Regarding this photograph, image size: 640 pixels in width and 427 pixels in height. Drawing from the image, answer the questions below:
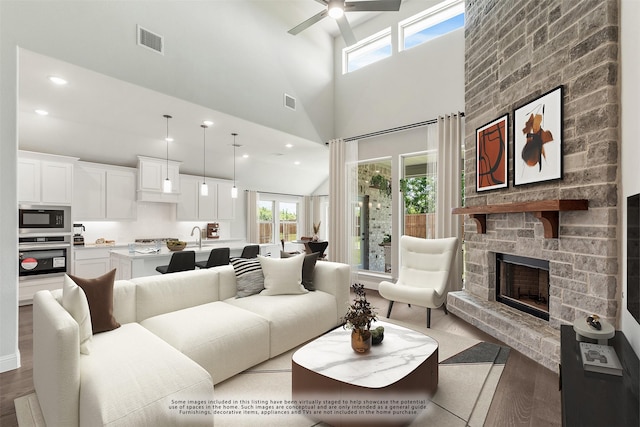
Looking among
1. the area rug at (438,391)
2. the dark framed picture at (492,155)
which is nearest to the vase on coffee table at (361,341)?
the area rug at (438,391)

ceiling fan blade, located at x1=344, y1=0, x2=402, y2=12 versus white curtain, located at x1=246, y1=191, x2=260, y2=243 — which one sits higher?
ceiling fan blade, located at x1=344, y1=0, x2=402, y2=12

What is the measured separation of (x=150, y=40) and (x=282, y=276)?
2.91 m

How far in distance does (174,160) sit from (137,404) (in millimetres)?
5503

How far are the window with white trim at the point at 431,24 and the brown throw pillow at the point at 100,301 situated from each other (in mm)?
5103

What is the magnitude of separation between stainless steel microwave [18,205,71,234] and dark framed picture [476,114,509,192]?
5835 millimetres

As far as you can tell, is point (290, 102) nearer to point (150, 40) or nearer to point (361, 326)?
point (150, 40)

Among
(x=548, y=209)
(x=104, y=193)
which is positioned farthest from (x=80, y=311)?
(x=104, y=193)

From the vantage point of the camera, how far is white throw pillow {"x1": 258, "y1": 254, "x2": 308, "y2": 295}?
3.17 meters

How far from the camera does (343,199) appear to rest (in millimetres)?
5668

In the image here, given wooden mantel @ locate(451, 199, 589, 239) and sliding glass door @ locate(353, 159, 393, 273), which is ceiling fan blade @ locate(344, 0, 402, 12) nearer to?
wooden mantel @ locate(451, 199, 589, 239)

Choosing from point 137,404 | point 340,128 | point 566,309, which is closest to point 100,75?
point 137,404

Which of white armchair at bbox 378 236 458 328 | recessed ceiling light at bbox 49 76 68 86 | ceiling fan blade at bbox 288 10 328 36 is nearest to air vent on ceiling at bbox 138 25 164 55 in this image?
recessed ceiling light at bbox 49 76 68 86

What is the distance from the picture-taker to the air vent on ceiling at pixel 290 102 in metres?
4.90

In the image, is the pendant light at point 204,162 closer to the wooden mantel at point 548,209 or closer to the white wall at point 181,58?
the white wall at point 181,58
